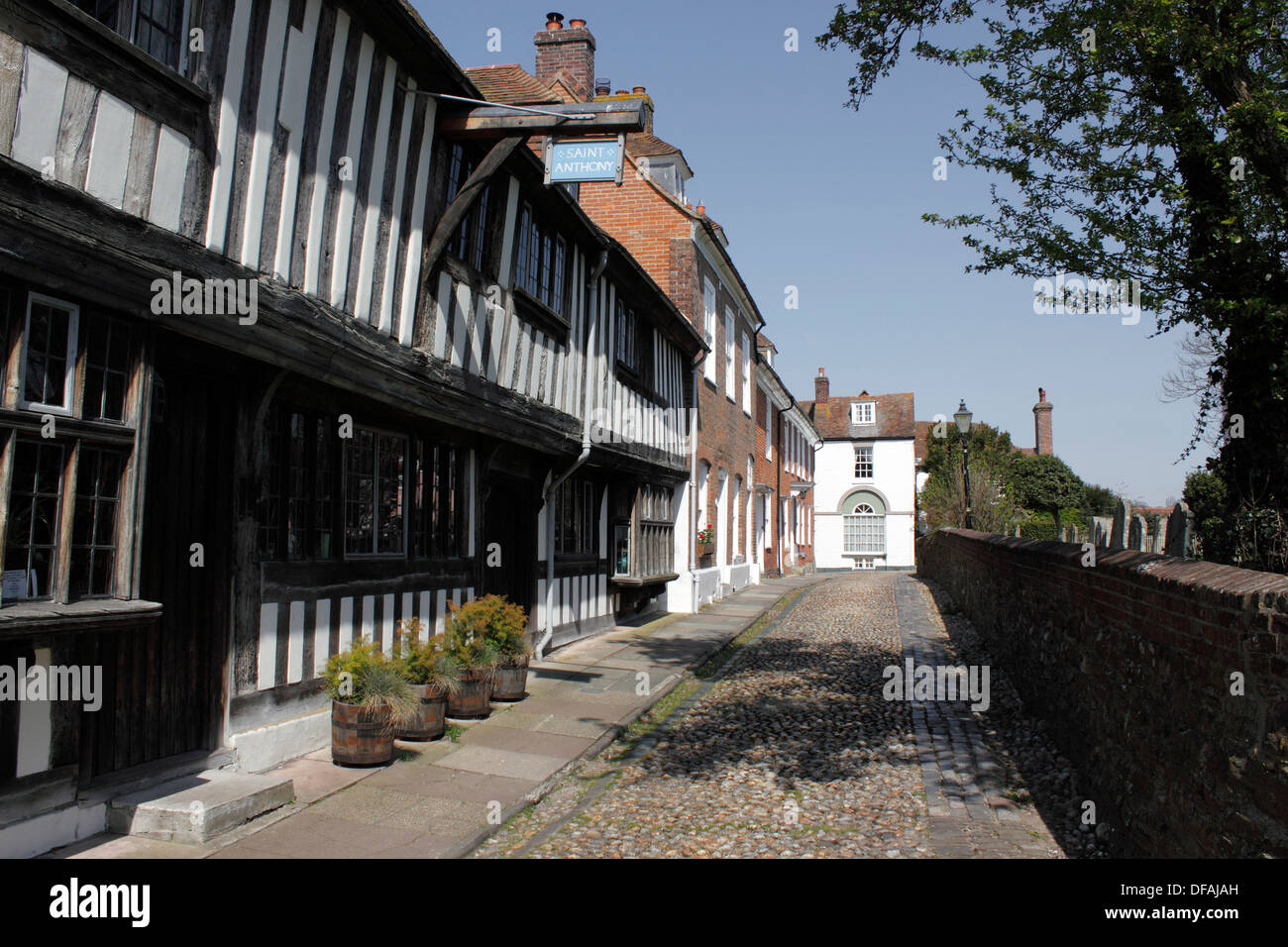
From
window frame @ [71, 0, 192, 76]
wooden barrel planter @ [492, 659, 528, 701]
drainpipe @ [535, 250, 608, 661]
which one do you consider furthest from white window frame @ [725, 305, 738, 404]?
window frame @ [71, 0, 192, 76]

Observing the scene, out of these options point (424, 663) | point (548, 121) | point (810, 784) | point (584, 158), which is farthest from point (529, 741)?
point (548, 121)

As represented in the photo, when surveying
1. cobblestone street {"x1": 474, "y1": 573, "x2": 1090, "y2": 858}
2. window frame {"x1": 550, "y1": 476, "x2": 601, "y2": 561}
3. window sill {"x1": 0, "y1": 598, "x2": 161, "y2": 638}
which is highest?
window frame {"x1": 550, "y1": 476, "x2": 601, "y2": 561}

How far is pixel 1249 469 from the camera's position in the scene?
649 cm

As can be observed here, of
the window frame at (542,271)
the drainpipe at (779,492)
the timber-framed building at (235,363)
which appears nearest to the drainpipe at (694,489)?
the window frame at (542,271)

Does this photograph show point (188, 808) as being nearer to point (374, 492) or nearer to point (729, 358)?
point (374, 492)

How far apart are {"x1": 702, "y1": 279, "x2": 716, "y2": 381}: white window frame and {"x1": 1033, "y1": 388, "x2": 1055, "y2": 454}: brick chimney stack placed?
3710 centimetres

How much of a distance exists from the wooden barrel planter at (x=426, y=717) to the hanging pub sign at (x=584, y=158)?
14.0ft

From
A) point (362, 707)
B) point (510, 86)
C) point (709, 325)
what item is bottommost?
point (362, 707)

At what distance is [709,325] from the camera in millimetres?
18984

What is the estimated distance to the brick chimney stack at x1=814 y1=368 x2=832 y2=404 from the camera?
146ft

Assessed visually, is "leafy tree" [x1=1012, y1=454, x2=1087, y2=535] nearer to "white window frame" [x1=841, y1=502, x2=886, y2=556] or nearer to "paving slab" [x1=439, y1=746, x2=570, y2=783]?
"white window frame" [x1=841, y1=502, x2=886, y2=556]

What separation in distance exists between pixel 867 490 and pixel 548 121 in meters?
36.5
